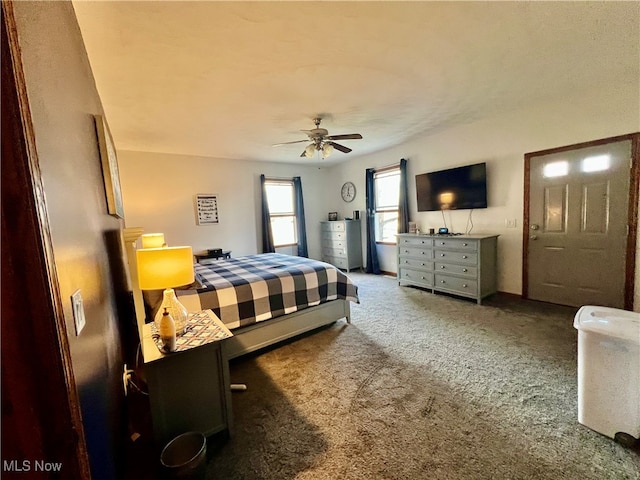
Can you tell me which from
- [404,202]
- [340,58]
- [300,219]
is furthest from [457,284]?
[300,219]

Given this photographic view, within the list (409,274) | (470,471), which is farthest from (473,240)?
(470,471)

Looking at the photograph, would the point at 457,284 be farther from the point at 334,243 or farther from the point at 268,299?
the point at 334,243

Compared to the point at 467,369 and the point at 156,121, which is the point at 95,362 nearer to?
the point at 467,369

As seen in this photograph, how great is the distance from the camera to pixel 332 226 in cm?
610

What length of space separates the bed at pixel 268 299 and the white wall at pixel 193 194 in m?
2.09

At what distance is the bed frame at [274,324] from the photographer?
2438 millimetres

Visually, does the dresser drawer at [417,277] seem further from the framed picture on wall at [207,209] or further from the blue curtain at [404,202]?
the framed picture on wall at [207,209]

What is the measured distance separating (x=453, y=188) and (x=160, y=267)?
401 cm

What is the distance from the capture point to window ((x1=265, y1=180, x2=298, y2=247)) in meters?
5.95

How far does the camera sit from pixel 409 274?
14.7ft

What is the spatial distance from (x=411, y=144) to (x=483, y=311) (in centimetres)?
293

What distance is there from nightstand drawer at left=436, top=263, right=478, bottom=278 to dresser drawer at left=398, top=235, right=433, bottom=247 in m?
0.36

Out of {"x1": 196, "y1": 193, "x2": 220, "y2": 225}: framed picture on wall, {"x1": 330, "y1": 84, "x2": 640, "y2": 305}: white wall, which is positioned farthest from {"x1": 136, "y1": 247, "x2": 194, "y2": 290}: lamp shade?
{"x1": 330, "y1": 84, "x2": 640, "y2": 305}: white wall

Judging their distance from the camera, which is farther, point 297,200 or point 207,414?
point 297,200
